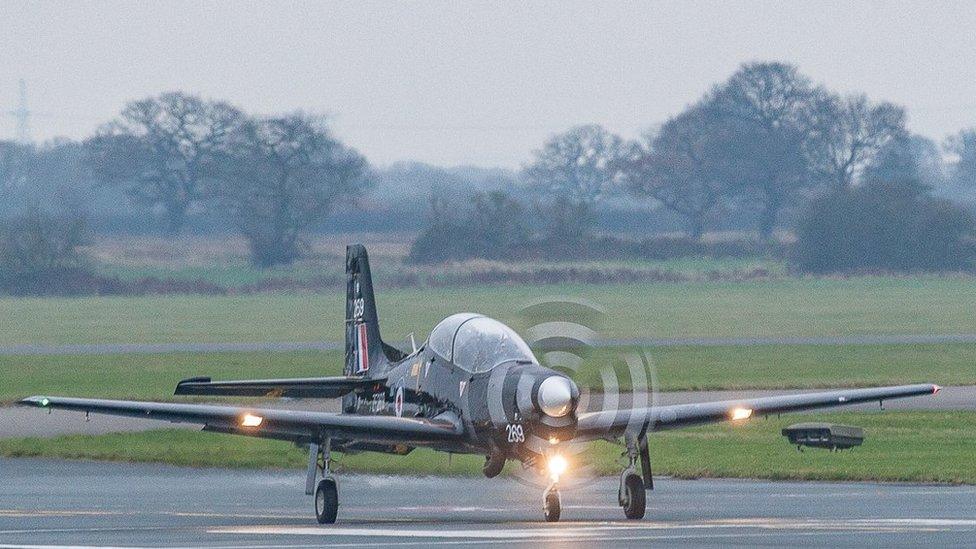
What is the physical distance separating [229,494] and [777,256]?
84.6 meters

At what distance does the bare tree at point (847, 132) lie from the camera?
125938mm

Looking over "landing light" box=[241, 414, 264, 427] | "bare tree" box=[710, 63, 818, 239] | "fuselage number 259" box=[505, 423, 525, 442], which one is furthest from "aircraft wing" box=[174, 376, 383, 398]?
"bare tree" box=[710, 63, 818, 239]

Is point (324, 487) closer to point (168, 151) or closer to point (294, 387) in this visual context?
point (294, 387)

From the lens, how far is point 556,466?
21875 mm

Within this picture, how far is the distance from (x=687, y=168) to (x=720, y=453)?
95.1m

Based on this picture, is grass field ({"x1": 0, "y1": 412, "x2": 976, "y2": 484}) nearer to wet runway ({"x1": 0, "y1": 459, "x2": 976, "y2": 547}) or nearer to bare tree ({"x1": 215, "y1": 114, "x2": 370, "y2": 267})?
wet runway ({"x1": 0, "y1": 459, "x2": 976, "y2": 547})

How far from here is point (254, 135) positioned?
10344 cm

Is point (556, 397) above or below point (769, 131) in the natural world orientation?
below

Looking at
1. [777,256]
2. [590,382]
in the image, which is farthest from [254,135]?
[590,382]

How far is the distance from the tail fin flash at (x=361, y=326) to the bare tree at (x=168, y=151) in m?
74.9

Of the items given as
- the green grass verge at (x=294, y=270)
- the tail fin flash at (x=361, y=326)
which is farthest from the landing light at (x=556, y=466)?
the green grass verge at (x=294, y=270)

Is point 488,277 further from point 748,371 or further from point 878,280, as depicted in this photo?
point 748,371

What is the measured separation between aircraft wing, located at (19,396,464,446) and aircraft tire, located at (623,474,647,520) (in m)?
2.08

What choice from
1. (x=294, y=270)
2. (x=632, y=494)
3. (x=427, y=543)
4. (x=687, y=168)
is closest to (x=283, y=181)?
(x=294, y=270)
